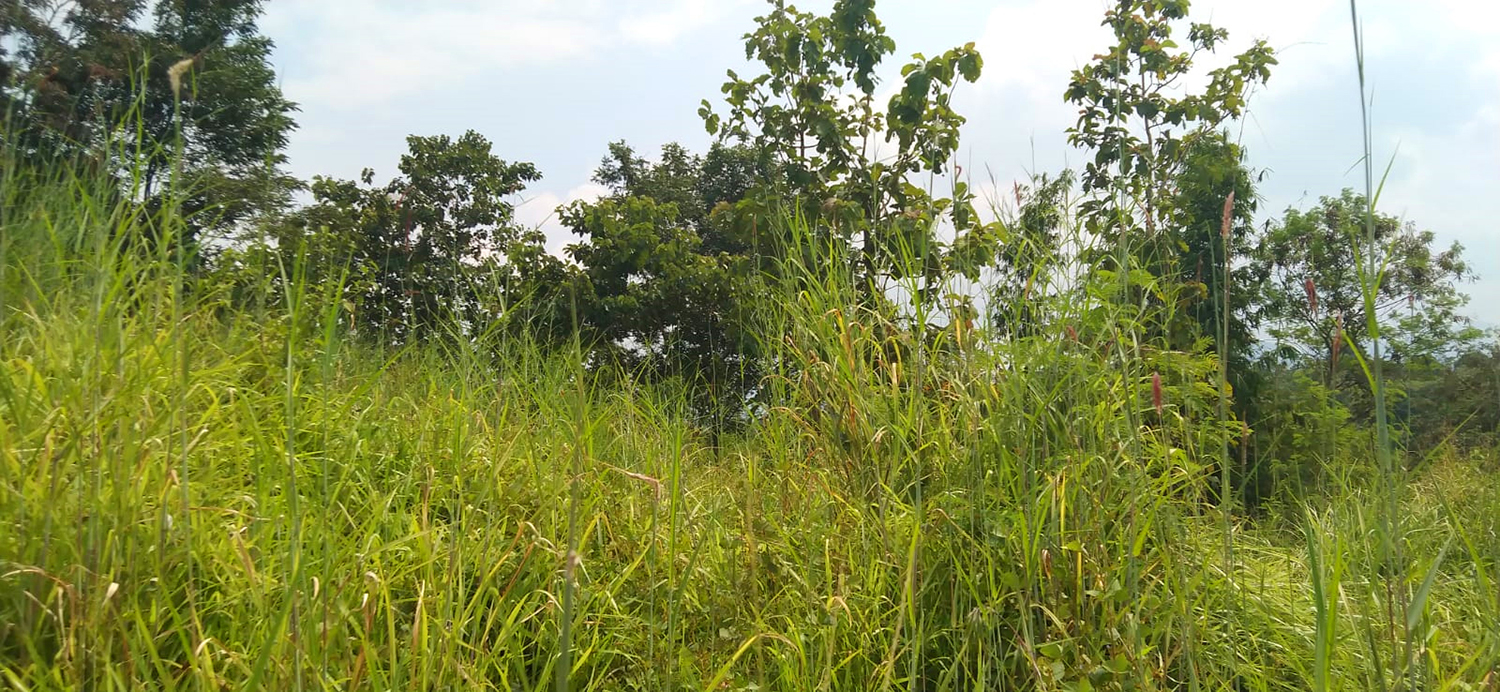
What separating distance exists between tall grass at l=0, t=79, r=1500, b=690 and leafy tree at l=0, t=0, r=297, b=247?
0.68 ft

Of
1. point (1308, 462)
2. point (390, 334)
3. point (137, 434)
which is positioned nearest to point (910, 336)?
point (137, 434)

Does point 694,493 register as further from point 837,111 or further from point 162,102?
point 162,102

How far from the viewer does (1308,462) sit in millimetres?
4430

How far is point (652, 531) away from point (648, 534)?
0.95 metres

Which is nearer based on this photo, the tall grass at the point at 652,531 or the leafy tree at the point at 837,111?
the tall grass at the point at 652,531

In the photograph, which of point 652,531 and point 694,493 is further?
point 694,493

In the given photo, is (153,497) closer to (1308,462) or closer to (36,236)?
(36,236)

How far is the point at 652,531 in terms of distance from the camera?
1185 millimetres

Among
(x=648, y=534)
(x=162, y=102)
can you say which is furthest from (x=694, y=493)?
(x=162, y=102)

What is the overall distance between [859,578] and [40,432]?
168 centimetres

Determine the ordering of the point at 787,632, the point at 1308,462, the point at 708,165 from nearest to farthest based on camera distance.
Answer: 1. the point at 787,632
2. the point at 1308,462
3. the point at 708,165

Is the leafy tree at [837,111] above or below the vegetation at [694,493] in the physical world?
above

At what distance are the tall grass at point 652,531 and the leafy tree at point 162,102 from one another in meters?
0.21

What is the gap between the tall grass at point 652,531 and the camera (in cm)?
136
